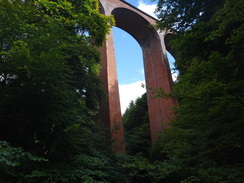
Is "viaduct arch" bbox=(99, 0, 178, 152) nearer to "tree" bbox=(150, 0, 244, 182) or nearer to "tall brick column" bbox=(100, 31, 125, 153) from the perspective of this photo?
"tall brick column" bbox=(100, 31, 125, 153)

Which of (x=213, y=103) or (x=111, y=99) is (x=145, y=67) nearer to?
(x=111, y=99)

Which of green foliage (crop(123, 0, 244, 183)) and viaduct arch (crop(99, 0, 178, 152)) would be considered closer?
green foliage (crop(123, 0, 244, 183))

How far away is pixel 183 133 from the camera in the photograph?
4.74 m

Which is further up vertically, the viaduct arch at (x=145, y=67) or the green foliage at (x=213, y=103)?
the viaduct arch at (x=145, y=67)

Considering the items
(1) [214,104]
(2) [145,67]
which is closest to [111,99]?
(1) [214,104]

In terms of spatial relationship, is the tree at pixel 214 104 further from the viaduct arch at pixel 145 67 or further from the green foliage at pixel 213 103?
the viaduct arch at pixel 145 67

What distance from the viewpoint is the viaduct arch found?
10.4 metres

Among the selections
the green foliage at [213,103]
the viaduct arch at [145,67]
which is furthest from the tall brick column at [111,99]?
the green foliage at [213,103]

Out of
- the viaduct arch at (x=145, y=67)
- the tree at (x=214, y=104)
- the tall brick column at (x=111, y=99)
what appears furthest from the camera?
the viaduct arch at (x=145, y=67)

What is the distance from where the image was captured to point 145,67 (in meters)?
16.8

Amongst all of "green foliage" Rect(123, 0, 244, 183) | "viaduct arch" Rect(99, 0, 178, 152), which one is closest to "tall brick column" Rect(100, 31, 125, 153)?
"viaduct arch" Rect(99, 0, 178, 152)

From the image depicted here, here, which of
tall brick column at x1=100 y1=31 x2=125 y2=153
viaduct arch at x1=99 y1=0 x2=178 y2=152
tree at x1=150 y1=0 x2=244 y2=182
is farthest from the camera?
viaduct arch at x1=99 y1=0 x2=178 y2=152

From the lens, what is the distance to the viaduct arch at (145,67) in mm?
10375

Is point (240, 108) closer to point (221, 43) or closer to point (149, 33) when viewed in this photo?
point (221, 43)
